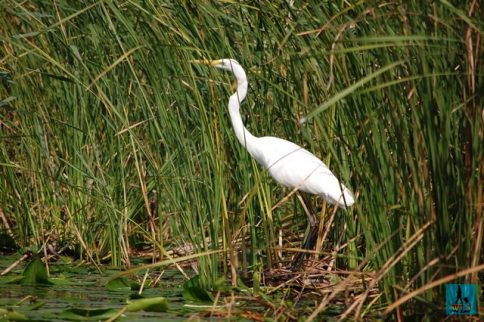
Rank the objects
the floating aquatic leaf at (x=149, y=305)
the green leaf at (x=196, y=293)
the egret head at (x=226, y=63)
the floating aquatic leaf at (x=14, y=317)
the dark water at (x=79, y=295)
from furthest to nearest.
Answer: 1. the egret head at (x=226, y=63)
2. the green leaf at (x=196, y=293)
3. the dark water at (x=79, y=295)
4. the floating aquatic leaf at (x=149, y=305)
5. the floating aquatic leaf at (x=14, y=317)

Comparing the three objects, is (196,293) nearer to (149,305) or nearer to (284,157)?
(149,305)

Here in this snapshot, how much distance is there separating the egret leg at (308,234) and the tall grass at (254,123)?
14 centimetres

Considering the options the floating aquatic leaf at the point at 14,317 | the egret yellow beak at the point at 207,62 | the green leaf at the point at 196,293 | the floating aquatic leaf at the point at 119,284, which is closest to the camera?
the floating aquatic leaf at the point at 14,317

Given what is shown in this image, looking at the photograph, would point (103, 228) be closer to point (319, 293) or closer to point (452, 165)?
point (319, 293)

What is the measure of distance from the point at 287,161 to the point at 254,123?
1.05 ft

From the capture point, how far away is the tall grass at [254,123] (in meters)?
3.22

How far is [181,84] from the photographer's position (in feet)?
16.3

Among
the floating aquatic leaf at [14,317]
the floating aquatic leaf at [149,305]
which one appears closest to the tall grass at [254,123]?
the floating aquatic leaf at [149,305]

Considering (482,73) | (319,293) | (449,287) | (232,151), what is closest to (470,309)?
(449,287)

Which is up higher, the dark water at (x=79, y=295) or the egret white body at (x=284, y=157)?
the egret white body at (x=284, y=157)

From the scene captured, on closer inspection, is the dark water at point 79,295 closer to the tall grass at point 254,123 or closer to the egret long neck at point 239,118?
the tall grass at point 254,123

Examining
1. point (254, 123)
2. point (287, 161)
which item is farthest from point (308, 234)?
point (254, 123)

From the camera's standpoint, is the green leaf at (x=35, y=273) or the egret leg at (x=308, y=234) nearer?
the green leaf at (x=35, y=273)

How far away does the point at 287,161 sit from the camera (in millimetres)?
5887
